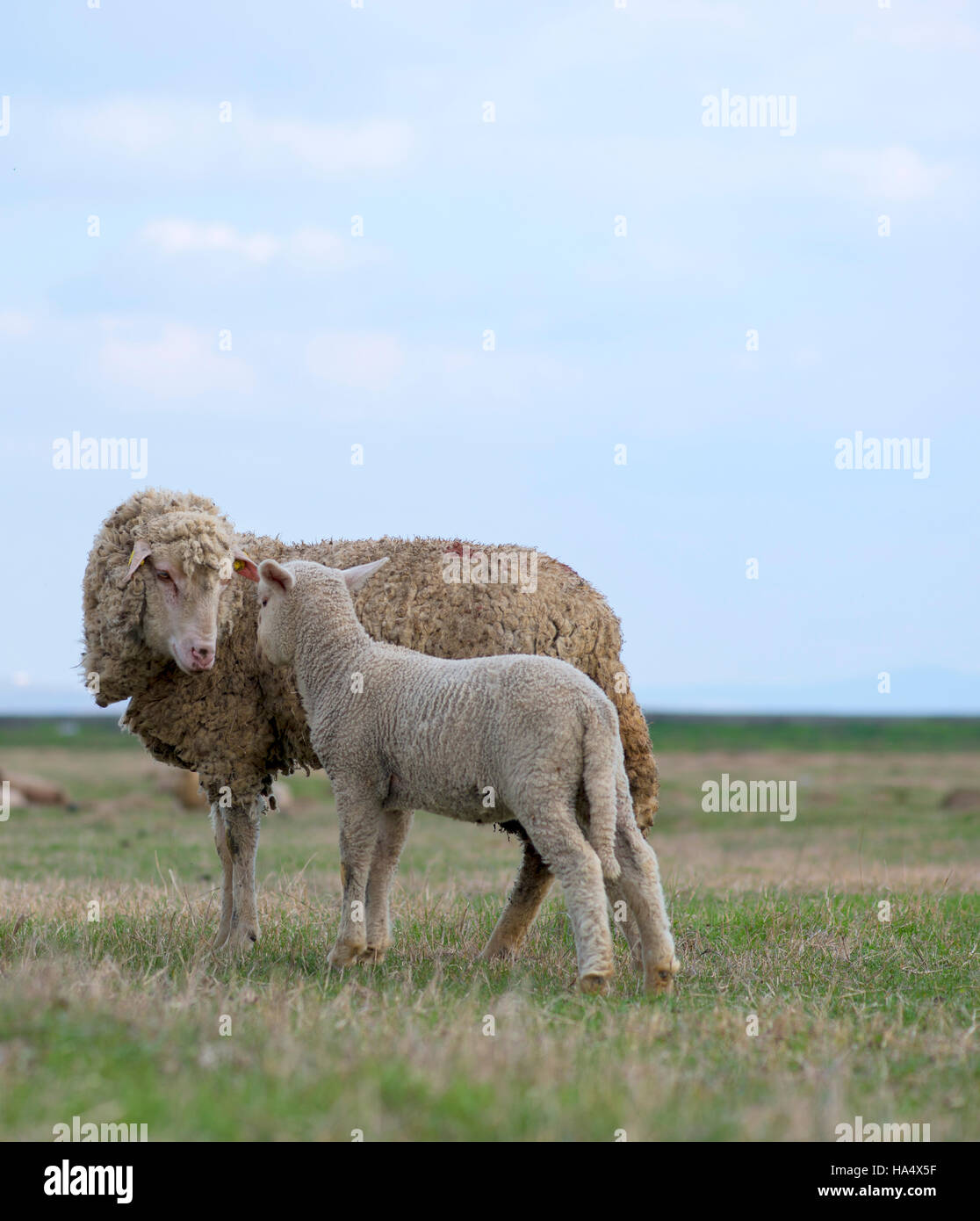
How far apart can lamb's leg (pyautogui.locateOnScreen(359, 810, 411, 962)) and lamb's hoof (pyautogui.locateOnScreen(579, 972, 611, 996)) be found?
1.48 meters

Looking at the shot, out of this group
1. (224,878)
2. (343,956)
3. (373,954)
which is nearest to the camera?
(343,956)

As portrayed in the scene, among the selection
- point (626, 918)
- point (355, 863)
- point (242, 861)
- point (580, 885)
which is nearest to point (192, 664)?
point (355, 863)

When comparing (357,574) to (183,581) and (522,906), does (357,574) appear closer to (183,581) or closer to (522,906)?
(183,581)

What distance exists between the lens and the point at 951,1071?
4.87 metres

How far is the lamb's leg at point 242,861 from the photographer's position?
7.99 meters

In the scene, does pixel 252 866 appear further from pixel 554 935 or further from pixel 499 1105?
pixel 499 1105

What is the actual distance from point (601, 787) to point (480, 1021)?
1.27 meters

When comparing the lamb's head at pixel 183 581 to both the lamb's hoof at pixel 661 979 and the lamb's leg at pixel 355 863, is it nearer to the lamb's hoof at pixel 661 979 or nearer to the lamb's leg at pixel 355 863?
the lamb's leg at pixel 355 863

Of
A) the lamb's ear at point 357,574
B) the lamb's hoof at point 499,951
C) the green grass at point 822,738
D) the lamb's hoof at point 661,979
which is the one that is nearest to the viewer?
the lamb's hoof at point 661,979

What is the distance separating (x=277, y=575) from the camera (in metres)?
7.25

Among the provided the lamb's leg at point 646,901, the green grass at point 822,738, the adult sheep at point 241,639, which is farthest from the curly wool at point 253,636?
the green grass at point 822,738

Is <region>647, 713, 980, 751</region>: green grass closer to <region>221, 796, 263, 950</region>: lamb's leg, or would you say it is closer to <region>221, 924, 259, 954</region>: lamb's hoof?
<region>221, 796, 263, 950</region>: lamb's leg

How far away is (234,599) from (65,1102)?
446 cm
